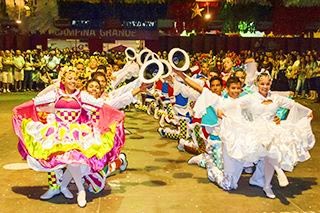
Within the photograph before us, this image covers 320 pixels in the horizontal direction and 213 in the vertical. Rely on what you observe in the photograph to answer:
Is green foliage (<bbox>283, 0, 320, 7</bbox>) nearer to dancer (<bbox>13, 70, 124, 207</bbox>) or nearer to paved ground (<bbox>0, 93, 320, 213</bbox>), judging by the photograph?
paved ground (<bbox>0, 93, 320, 213</bbox>)

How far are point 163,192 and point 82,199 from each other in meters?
1.09

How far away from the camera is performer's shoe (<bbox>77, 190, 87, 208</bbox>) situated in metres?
6.57

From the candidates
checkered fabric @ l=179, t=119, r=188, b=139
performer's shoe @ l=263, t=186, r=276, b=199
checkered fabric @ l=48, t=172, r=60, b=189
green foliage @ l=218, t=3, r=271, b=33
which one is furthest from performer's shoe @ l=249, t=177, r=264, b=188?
green foliage @ l=218, t=3, r=271, b=33

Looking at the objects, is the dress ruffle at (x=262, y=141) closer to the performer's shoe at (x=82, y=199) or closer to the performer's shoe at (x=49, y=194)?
the performer's shoe at (x=82, y=199)

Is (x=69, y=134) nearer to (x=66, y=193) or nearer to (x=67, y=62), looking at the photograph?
(x=66, y=193)

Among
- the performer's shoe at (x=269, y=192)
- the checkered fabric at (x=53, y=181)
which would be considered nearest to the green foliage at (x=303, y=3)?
the performer's shoe at (x=269, y=192)

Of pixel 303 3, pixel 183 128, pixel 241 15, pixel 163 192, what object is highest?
pixel 303 3

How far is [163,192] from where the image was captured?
7.23 m

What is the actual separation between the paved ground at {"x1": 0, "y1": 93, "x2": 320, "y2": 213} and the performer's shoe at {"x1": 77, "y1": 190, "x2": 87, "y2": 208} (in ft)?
0.18

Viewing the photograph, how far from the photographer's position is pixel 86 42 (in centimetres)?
2769

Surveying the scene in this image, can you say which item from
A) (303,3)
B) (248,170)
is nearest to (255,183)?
(248,170)

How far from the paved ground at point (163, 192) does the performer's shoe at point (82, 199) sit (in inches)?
2.2

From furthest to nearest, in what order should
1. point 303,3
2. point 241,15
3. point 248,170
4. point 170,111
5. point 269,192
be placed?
point 241,15, point 303,3, point 170,111, point 248,170, point 269,192

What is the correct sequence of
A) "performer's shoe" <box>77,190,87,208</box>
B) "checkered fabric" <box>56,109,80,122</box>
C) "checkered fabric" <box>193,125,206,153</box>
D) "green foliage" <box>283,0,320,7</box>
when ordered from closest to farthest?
1. "performer's shoe" <box>77,190,87,208</box>
2. "checkered fabric" <box>56,109,80,122</box>
3. "checkered fabric" <box>193,125,206,153</box>
4. "green foliage" <box>283,0,320,7</box>
